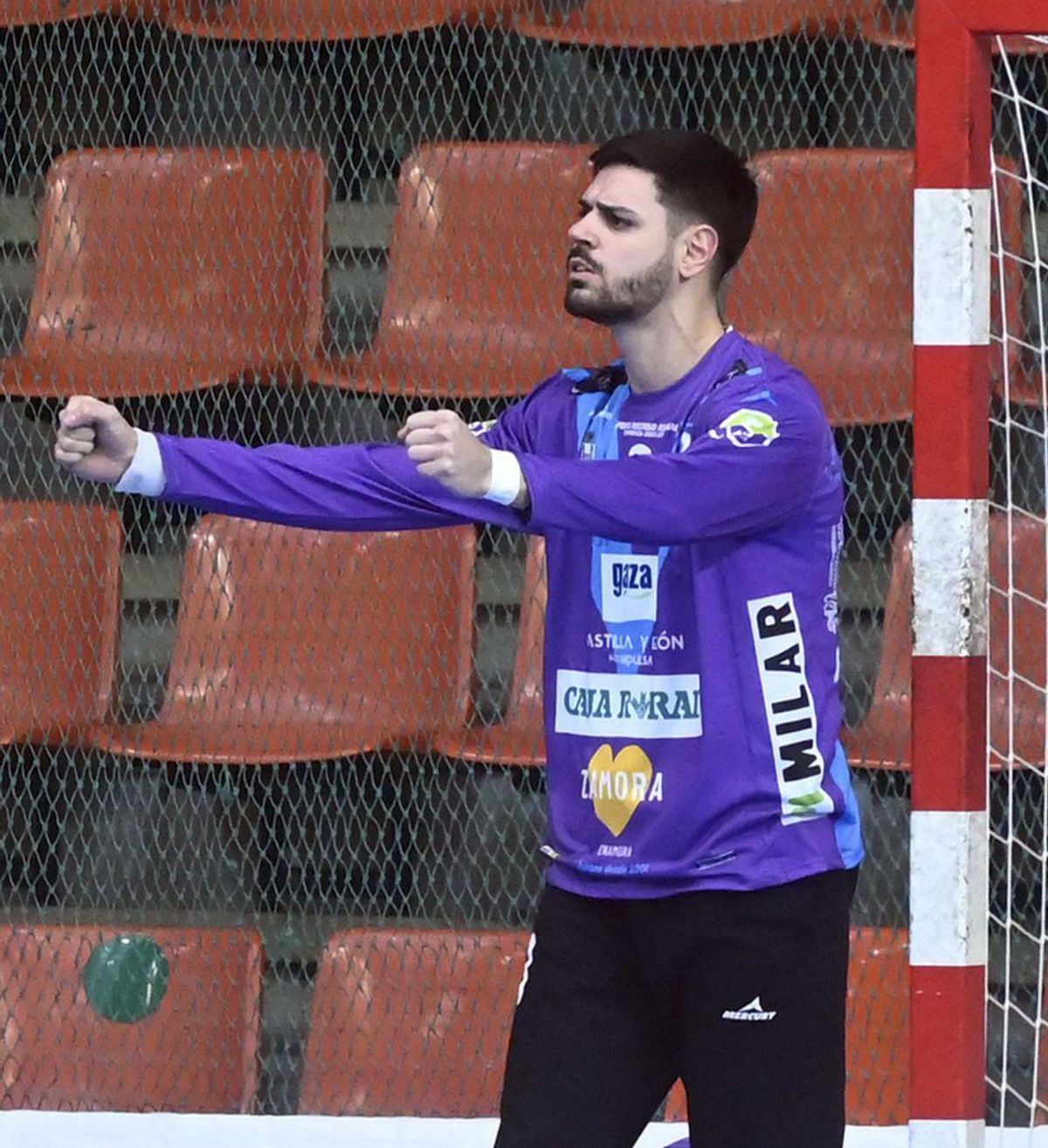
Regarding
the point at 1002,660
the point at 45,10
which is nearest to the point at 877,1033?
the point at 1002,660

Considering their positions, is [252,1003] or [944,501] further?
[252,1003]

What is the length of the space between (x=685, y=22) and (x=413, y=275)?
62cm

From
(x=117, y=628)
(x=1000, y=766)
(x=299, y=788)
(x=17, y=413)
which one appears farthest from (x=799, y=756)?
(x=17, y=413)

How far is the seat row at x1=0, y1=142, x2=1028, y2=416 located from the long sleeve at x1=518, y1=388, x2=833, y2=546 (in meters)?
1.54

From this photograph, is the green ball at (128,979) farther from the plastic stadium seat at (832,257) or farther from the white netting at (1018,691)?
the plastic stadium seat at (832,257)

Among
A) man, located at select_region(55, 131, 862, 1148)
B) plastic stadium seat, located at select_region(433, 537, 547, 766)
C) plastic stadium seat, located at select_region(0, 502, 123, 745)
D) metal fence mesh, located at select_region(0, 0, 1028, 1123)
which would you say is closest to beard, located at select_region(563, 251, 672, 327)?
man, located at select_region(55, 131, 862, 1148)

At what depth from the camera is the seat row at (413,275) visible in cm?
357

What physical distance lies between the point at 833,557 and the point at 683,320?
26 centimetres

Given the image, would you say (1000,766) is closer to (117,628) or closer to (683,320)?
(683,320)

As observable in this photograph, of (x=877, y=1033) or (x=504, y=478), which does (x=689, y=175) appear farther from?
(x=877, y=1033)

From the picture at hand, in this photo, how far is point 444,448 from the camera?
5.79ft

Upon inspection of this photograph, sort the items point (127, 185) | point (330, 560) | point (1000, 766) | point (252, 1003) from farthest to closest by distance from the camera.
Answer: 1. point (127, 185)
2. point (330, 560)
3. point (252, 1003)
4. point (1000, 766)

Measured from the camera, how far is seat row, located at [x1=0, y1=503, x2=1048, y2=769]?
3.43 meters

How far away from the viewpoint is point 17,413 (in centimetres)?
370
